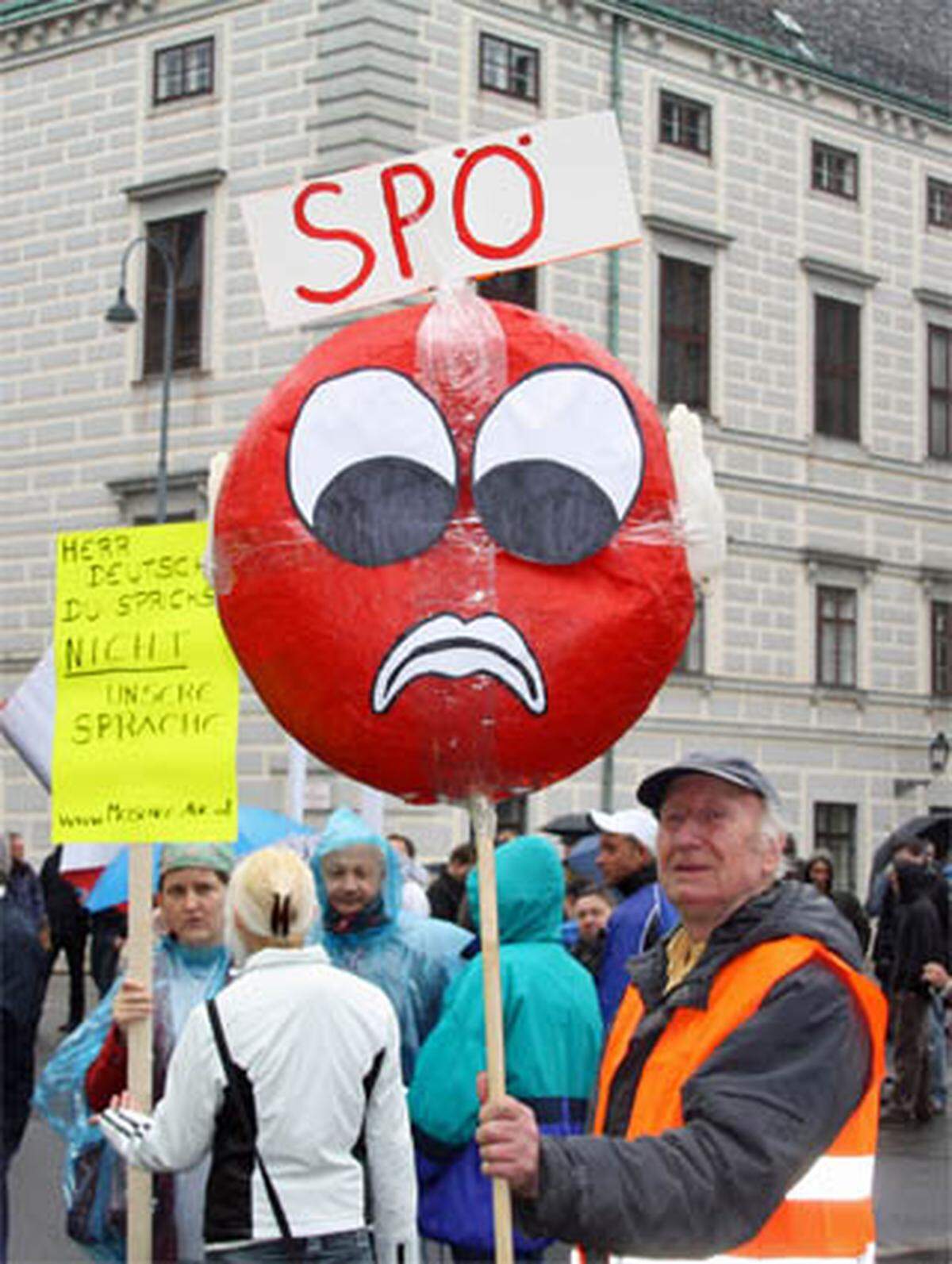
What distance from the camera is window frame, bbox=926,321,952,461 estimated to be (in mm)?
28844

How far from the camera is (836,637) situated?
27.2 m

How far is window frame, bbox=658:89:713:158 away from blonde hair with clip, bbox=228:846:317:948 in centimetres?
2208

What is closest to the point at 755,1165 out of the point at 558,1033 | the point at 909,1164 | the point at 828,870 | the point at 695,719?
the point at 558,1033

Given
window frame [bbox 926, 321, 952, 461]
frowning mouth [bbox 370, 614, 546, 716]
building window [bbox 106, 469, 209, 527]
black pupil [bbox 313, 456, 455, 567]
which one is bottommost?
frowning mouth [bbox 370, 614, 546, 716]

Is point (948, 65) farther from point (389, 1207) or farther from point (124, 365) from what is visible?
point (389, 1207)

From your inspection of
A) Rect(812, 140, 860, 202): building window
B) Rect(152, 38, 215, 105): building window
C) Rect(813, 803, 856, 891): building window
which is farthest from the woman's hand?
Rect(812, 140, 860, 202): building window

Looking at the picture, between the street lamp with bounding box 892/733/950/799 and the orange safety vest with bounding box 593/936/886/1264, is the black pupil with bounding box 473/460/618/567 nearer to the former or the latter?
the orange safety vest with bounding box 593/936/886/1264

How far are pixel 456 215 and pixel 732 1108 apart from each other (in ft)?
5.81

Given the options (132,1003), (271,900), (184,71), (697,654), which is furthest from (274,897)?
(184,71)

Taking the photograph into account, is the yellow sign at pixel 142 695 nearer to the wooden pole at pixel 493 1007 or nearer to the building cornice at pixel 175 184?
the wooden pole at pixel 493 1007

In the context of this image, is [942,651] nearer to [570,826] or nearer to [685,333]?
[685,333]

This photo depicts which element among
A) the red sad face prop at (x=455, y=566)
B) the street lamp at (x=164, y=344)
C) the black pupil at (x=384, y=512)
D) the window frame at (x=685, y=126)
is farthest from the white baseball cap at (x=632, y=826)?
the window frame at (x=685, y=126)

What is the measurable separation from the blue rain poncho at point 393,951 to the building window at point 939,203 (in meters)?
24.8

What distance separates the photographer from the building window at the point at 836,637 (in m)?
27.1
